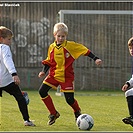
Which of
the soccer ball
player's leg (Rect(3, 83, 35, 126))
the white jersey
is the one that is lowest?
the soccer ball

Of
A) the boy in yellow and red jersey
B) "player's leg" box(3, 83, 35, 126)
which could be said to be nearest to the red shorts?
the boy in yellow and red jersey

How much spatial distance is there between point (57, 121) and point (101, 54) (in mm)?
12879

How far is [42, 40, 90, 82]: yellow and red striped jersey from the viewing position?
8297mm

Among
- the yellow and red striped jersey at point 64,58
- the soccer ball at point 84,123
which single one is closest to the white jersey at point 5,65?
the yellow and red striped jersey at point 64,58

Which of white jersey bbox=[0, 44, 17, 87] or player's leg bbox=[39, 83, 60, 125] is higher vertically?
white jersey bbox=[0, 44, 17, 87]

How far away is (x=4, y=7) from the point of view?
72.9ft

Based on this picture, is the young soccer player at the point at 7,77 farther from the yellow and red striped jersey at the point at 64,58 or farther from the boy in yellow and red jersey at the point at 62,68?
the yellow and red striped jersey at the point at 64,58

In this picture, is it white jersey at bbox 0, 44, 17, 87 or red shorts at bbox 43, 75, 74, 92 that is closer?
white jersey at bbox 0, 44, 17, 87

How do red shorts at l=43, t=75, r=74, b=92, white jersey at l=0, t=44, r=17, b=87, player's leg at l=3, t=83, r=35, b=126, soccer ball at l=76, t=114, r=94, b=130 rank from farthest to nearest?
red shorts at l=43, t=75, r=74, b=92 → player's leg at l=3, t=83, r=35, b=126 → white jersey at l=0, t=44, r=17, b=87 → soccer ball at l=76, t=114, r=94, b=130

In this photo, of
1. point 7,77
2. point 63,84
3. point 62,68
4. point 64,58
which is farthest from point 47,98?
point 7,77

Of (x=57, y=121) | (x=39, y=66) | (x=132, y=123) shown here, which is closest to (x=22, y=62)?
(x=39, y=66)

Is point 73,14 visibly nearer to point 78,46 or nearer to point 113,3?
point 113,3

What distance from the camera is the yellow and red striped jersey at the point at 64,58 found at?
830cm

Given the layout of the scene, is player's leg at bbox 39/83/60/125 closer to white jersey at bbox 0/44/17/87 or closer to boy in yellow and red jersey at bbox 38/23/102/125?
boy in yellow and red jersey at bbox 38/23/102/125
